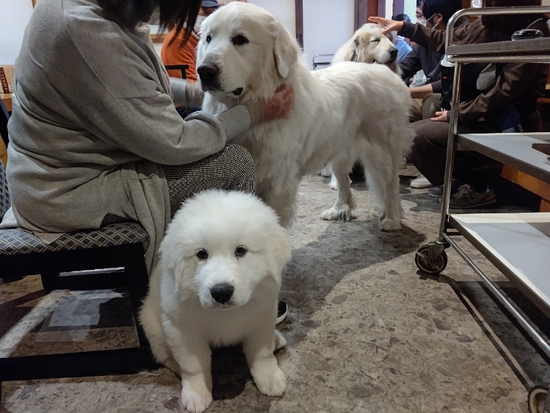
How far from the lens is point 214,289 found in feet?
3.29

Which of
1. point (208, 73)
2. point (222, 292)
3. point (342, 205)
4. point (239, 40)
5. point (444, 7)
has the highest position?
point (444, 7)

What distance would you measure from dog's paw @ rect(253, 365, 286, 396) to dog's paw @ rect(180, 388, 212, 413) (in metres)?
0.16

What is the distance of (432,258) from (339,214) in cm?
93

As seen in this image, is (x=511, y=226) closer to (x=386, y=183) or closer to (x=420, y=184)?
(x=386, y=183)

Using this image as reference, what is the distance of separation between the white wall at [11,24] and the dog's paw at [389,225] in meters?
4.43

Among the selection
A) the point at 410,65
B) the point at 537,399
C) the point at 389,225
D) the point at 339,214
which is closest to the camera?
the point at 537,399

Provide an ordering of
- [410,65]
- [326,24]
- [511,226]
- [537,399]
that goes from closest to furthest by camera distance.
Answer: [537,399] → [511,226] → [410,65] → [326,24]

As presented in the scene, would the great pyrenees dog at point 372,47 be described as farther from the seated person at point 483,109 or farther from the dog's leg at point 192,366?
the dog's leg at point 192,366

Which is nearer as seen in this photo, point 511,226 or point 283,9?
point 511,226

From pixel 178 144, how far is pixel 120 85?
0.23m

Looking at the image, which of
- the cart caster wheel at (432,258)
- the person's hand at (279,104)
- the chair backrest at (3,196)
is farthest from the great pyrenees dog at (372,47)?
the chair backrest at (3,196)

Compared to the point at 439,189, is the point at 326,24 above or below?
above

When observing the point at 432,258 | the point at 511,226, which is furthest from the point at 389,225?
the point at 511,226

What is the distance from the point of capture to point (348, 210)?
2.77 m
